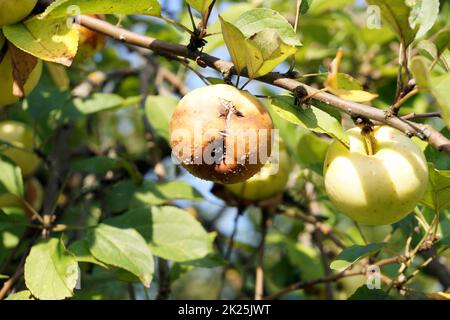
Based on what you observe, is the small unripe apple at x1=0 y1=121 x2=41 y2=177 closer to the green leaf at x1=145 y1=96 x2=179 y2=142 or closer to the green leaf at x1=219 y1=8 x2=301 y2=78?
the green leaf at x1=145 y1=96 x2=179 y2=142

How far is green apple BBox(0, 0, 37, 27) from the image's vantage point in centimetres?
96

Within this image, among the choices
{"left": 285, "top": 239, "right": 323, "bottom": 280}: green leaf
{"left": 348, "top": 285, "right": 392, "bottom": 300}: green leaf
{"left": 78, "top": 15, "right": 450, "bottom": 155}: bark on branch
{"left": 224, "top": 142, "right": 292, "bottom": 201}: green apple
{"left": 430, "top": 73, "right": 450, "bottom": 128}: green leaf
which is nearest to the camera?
{"left": 430, "top": 73, "right": 450, "bottom": 128}: green leaf

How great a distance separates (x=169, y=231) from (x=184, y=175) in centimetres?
85

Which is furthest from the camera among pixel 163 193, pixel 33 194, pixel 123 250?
pixel 33 194

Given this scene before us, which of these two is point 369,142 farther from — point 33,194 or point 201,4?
point 33,194

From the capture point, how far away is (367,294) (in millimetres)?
1166

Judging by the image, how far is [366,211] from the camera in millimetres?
884

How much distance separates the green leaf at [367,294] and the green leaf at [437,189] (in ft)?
0.65

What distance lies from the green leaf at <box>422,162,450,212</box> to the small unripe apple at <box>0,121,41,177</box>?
1.01 m

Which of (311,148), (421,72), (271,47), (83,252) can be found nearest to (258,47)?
(271,47)

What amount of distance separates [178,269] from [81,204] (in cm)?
42

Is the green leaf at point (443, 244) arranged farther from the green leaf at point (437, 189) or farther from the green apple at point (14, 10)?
the green apple at point (14, 10)

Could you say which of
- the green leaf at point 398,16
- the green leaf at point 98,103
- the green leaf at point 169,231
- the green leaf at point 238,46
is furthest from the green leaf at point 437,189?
the green leaf at point 98,103

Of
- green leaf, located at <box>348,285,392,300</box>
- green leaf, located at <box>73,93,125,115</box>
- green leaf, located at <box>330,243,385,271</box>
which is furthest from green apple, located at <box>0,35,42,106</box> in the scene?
green leaf, located at <box>348,285,392,300</box>
